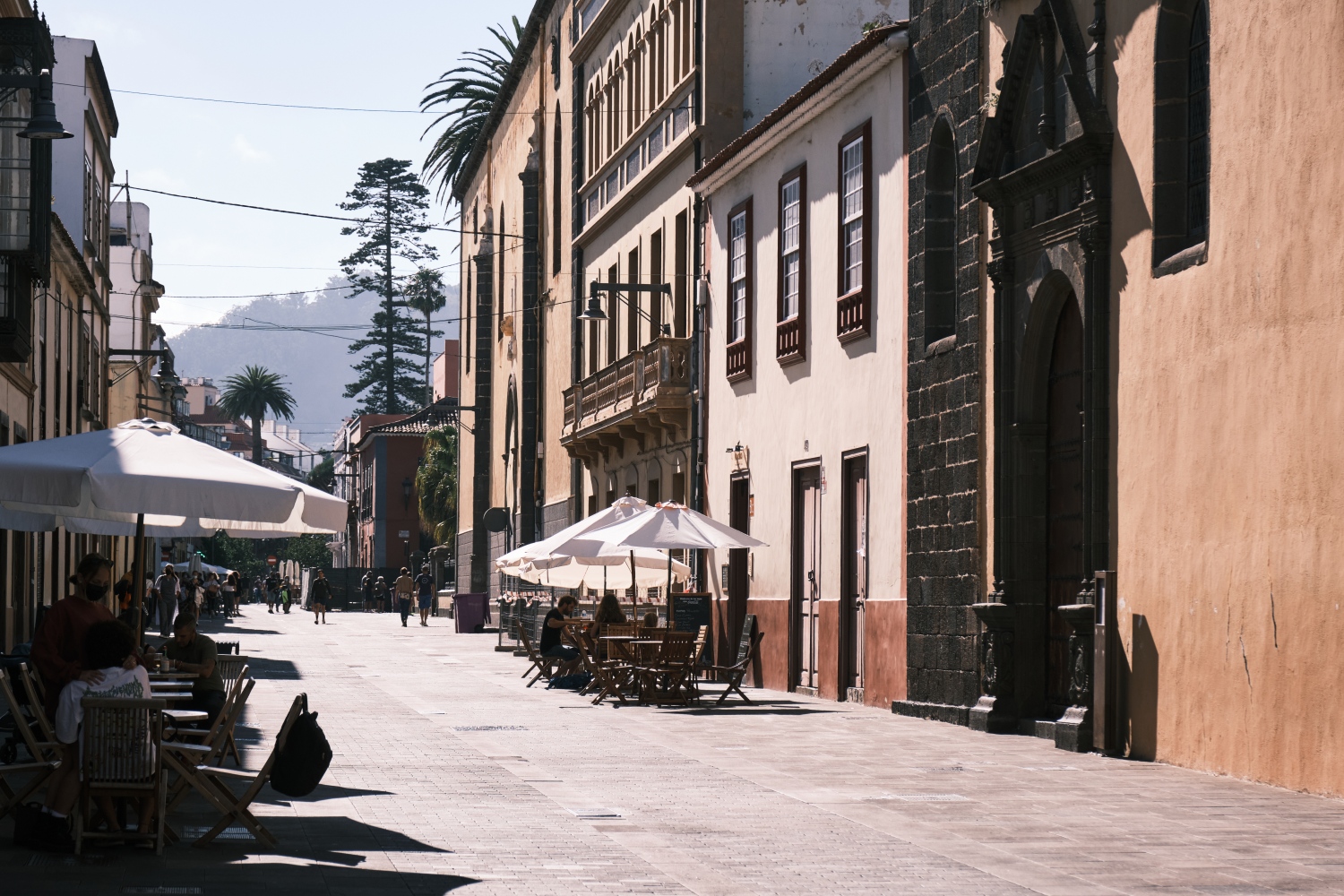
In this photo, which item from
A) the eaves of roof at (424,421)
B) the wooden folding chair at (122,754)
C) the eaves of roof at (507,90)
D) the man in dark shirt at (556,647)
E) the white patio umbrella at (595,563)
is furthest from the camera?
the eaves of roof at (424,421)

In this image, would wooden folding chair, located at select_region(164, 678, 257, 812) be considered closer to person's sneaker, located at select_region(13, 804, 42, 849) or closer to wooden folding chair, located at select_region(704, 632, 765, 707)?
person's sneaker, located at select_region(13, 804, 42, 849)

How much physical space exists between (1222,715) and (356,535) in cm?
11612

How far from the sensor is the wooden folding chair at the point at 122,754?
9.80 metres

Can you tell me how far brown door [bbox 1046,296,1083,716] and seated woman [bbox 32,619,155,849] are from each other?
30.7 feet

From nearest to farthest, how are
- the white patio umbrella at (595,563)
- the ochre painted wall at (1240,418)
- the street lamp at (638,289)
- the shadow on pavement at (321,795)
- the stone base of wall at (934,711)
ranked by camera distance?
the shadow on pavement at (321,795) → the ochre painted wall at (1240,418) → the stone base of wall at (934,711) → the white patio umbrella at (595,563) → the street lamp at (638,289)

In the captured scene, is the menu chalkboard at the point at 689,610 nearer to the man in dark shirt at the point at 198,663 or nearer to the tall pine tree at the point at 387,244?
the man in dark shirt at the point at 198,663

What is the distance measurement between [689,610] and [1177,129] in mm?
14908

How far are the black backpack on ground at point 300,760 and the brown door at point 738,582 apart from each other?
17.9 metres

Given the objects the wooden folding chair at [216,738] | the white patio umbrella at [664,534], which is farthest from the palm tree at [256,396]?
the wooden folding chair at [216,738]

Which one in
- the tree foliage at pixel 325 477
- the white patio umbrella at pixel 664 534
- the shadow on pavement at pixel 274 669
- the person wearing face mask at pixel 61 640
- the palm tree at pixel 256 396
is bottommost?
the shadow on pavement at pixel 274 669

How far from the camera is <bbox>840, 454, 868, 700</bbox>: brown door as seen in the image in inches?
901

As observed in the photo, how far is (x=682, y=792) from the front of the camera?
42.4 ft

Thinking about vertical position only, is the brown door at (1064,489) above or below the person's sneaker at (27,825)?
above

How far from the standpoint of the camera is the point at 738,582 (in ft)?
92.3
